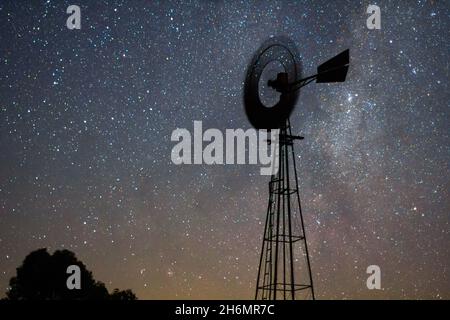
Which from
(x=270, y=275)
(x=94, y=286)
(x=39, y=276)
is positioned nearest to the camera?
(x=270, y=275)

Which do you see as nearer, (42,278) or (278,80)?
(278,80)

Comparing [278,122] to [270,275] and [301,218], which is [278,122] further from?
[270,275]

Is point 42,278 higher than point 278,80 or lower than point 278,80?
lower

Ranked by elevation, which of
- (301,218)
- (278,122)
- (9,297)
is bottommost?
(9,297)

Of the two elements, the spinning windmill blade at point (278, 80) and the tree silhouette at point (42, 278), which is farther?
the tree silhouette at point (42, 278)

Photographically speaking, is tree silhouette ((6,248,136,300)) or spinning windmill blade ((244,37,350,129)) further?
tree silhouette ((6,248,136,300))

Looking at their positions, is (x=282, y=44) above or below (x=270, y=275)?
above

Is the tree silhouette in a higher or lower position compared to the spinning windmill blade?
lower

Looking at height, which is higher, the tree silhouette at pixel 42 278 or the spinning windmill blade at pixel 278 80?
the spinning windmill blade at pixel 278 80
